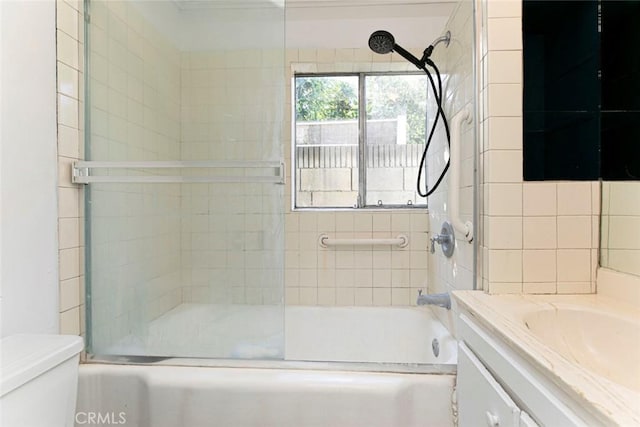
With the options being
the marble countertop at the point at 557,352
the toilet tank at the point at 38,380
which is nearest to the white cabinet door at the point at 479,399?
the marble countertop at the point at 557,352

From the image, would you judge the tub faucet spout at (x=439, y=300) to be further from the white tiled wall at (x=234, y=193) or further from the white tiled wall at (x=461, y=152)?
the white tiled wall at (x=234, y=193)

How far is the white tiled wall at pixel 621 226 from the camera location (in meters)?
1.01

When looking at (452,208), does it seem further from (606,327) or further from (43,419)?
(43,419)

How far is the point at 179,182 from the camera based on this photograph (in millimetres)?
1395

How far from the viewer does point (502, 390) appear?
78 centimetres

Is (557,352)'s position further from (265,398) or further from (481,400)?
(265,398)

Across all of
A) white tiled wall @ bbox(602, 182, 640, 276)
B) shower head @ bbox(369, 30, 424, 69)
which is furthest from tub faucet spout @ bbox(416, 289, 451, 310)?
shower head @ bbox(369, 30, 424, 69)

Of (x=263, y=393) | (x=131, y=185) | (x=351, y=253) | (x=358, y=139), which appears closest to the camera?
(x=263, y=393)

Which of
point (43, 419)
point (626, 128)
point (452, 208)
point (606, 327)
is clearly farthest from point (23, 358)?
point (626, 128)

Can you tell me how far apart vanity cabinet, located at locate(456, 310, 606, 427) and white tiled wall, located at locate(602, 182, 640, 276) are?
0.52m

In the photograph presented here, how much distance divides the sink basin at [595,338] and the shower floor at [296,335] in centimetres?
52

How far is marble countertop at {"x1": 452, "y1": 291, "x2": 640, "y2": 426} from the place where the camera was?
49cm

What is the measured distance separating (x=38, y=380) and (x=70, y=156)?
2.78 feet

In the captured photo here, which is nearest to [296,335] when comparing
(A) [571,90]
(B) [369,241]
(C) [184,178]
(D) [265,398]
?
(B) [369,241]
